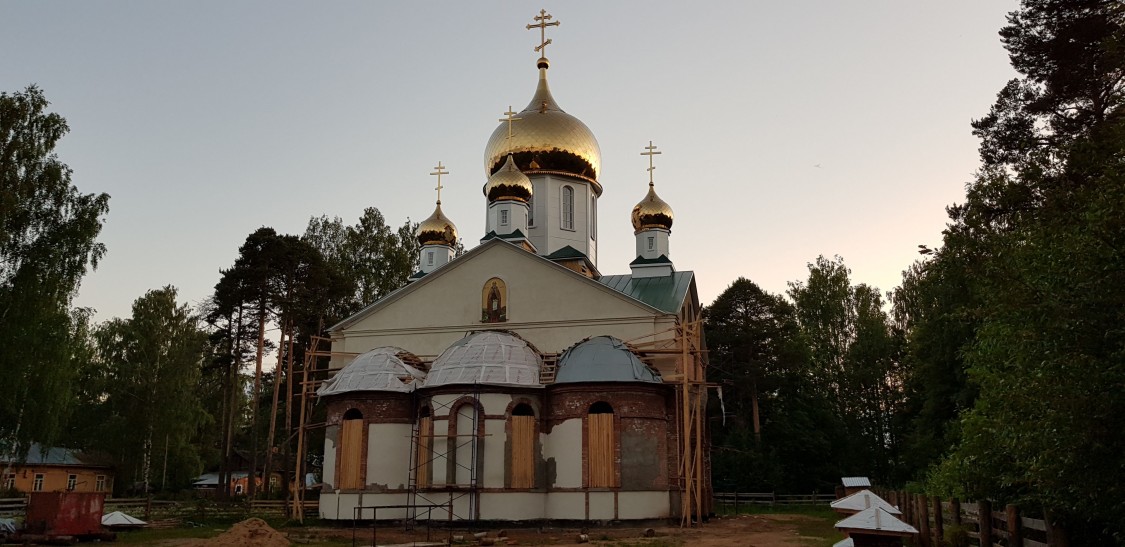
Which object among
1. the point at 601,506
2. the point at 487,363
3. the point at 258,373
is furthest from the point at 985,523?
the point at 258,373

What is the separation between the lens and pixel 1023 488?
1180cm

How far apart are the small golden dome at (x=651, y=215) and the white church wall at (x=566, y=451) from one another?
9.00 metres

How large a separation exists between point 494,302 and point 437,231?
8.53 meters

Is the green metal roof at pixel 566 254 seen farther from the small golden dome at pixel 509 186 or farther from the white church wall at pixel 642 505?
the white church wall at pixel 642 505

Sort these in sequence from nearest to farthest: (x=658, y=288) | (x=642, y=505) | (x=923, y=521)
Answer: (x=923, y=521) < (x=642, y=505) < (x=658, y=288)

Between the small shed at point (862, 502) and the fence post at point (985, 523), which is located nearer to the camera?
the fence post at point (985, 523)

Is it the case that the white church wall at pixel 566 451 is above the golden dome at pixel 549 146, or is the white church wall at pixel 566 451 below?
below

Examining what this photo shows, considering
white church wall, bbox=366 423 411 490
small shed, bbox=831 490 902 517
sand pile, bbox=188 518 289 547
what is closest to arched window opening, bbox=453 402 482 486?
white church wall, bbox=366 423 411 490

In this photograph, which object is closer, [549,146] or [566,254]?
[566,254]

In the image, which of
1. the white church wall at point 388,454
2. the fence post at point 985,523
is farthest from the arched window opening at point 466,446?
the fence post at point 985,523

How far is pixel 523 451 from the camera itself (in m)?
19.5

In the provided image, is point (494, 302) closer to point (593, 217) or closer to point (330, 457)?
point (330, 457)

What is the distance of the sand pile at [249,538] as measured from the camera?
14656 millimetres

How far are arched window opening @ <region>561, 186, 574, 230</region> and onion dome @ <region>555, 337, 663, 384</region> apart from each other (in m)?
7.81
